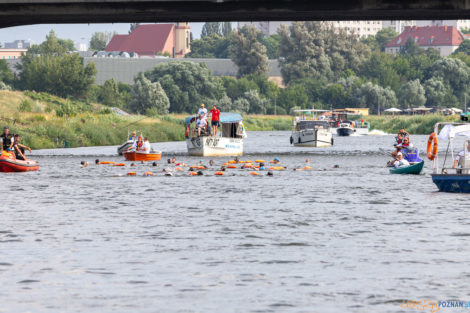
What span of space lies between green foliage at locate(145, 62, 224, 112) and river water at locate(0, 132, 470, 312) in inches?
4405

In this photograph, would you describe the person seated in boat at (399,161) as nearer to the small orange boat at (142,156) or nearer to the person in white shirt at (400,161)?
the person in white shirt at (400,161)

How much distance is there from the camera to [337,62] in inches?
7564

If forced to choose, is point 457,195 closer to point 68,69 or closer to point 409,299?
point 409,299

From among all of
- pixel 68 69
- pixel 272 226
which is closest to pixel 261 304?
pixel 272 226

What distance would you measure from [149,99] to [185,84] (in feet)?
43.2

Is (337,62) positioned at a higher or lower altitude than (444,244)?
higher

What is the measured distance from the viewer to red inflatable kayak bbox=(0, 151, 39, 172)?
47.5 metres

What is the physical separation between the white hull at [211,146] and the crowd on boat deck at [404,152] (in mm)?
18266

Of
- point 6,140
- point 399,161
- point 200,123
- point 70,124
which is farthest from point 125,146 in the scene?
point 399,161

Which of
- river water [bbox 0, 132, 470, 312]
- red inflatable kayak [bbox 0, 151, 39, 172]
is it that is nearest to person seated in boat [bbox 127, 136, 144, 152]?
red inflatable kayak [bbox 0, 151, 39, 172]

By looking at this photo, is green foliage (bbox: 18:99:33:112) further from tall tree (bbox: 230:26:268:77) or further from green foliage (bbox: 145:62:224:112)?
tall tree (bbox: 230:26:268:77)

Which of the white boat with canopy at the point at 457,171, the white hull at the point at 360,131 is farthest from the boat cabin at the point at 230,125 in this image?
the white hull at the point at 360,131

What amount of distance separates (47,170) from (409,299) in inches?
1470

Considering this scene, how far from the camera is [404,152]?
4766 centimetres
